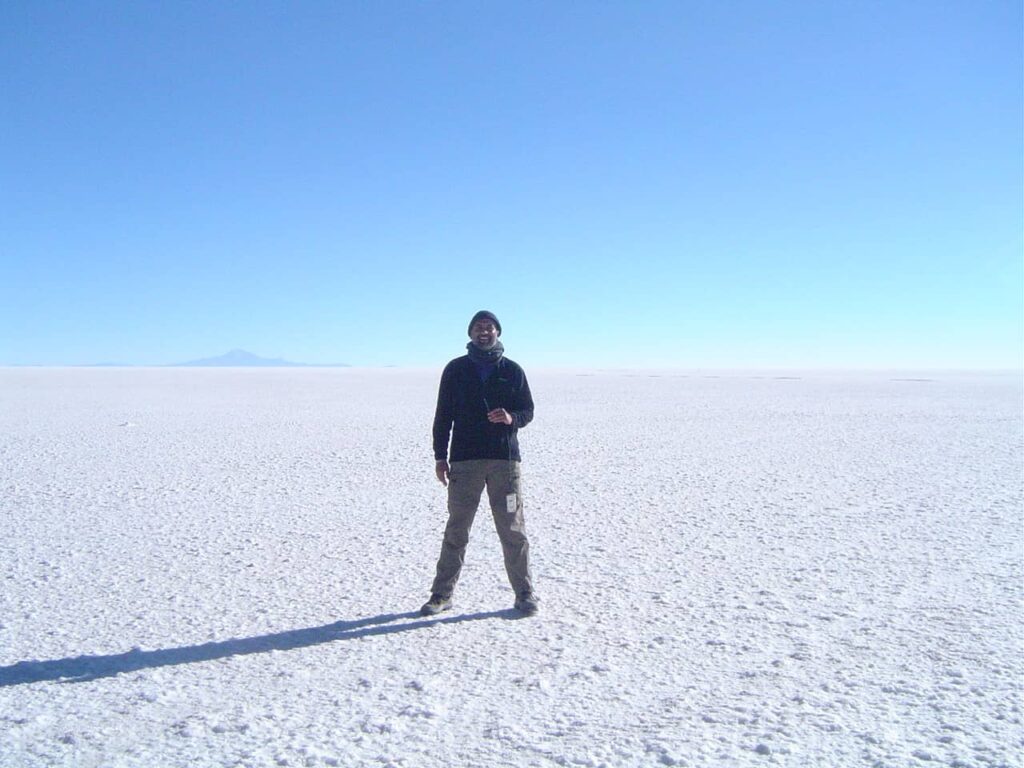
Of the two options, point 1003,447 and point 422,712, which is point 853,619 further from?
point 1003,447

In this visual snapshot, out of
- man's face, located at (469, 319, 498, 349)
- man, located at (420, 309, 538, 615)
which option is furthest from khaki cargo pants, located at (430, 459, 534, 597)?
man's face, located at (469, 319, 498, 349)

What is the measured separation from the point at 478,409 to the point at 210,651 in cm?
173

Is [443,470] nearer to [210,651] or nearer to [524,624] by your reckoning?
[524,624]

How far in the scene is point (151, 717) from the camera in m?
3.05

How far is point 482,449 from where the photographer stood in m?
4.09

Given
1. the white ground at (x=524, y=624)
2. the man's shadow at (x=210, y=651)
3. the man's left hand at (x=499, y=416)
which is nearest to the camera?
the white ground at (x=524, y=624)

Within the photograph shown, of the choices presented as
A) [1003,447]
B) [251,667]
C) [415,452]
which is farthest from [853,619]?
[1003,447]

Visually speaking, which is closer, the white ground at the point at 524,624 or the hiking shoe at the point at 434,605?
the white ground at the point at 524,624

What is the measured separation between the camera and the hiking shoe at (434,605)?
4.18 m

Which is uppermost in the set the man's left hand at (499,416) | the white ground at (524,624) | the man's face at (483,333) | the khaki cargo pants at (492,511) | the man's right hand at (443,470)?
the man's face at (483,333)

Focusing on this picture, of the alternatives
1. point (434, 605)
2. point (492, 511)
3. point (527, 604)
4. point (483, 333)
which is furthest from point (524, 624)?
point (483, 333)

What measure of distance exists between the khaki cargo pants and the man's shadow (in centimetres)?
23

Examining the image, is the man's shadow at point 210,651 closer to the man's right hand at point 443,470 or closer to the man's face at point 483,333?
the man's right hand at point 443,470

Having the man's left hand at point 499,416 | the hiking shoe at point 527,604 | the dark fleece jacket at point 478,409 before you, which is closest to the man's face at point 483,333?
the dark fleece jacket at point 478,409
